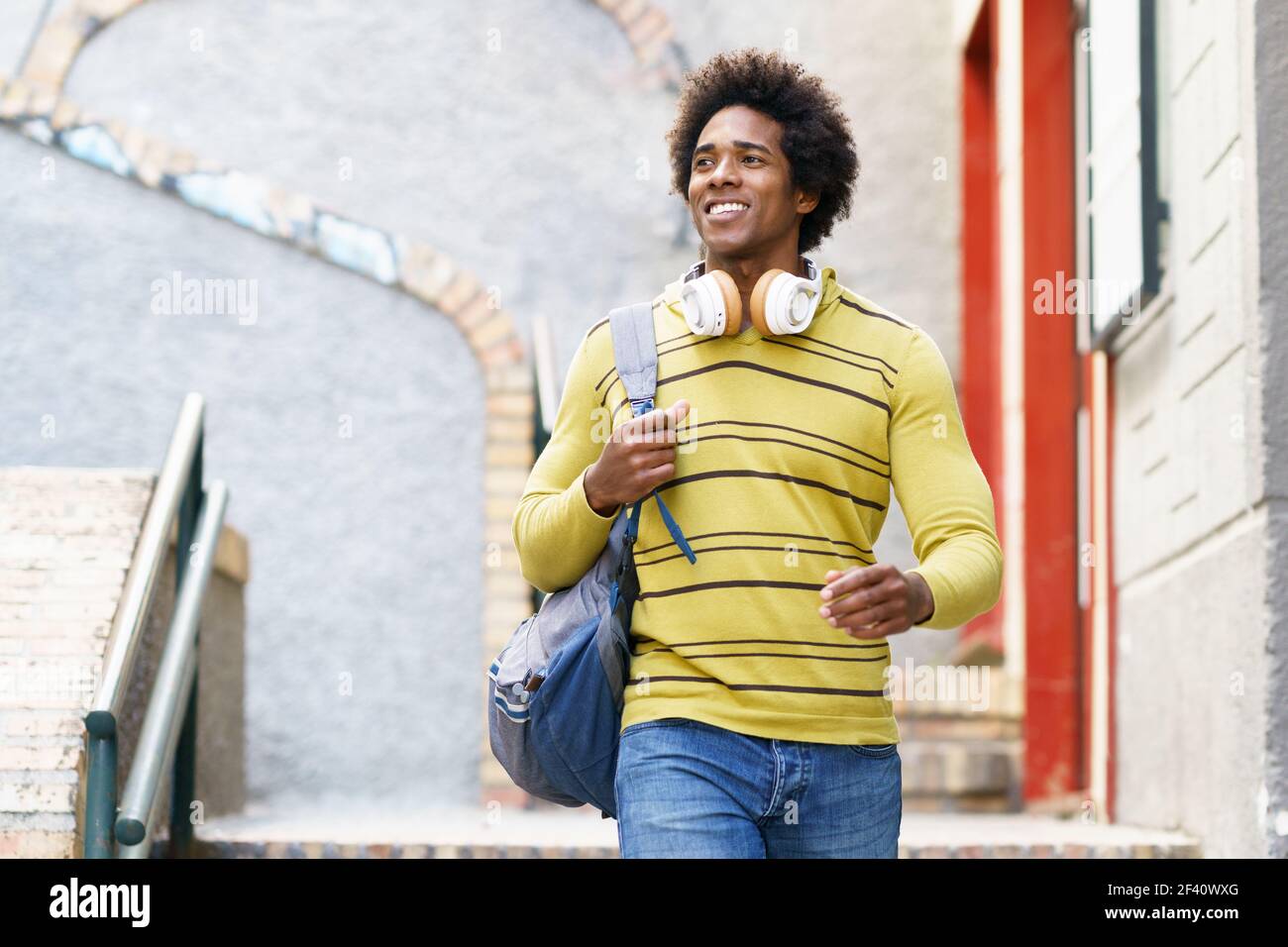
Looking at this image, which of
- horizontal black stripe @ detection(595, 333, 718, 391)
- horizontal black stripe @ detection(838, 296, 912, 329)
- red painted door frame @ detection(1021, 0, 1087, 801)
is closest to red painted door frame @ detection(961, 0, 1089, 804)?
red painted door frame @ detection(1021, 0, 1087, 801)

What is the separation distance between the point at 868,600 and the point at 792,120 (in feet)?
2.68

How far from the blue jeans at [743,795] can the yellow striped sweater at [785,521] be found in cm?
3

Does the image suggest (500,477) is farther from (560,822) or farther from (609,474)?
(609,474)

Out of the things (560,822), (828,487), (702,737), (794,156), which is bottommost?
(560,822)

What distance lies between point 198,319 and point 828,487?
5.78 metres

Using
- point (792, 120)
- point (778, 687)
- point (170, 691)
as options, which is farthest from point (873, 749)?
point (170, 691)

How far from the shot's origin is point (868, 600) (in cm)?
212

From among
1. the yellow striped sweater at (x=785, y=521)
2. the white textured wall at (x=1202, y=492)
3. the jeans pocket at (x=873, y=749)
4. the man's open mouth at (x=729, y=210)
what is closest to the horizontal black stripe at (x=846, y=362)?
the yellow striped sweater at (x=785, y=521)

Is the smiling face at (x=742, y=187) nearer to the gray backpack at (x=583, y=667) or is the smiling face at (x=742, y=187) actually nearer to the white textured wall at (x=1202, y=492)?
the gray backpack at (x=583, y=667)

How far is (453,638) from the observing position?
7.43 metres

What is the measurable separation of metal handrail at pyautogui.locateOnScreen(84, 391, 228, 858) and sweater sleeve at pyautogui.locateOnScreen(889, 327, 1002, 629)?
2043 millimetres

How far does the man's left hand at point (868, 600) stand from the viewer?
6.91 feet

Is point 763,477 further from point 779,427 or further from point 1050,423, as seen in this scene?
point 1050,423
